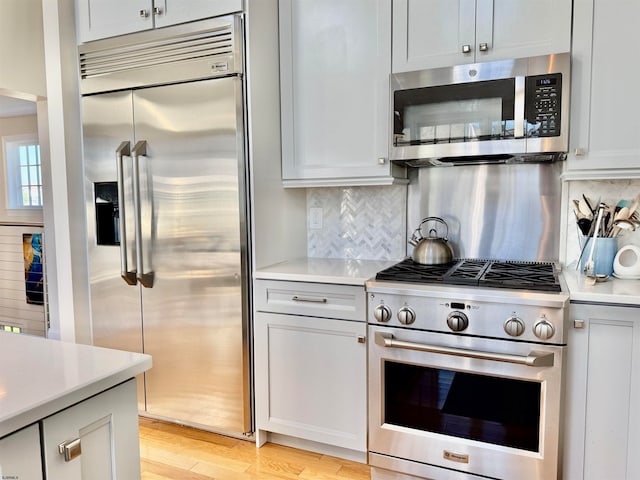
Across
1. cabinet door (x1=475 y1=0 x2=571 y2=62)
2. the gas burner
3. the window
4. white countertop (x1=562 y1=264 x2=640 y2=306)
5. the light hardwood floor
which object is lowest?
the light hardwood floor

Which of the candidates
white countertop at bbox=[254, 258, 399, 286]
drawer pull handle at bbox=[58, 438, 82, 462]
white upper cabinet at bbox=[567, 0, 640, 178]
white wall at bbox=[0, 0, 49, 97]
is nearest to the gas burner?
white countertop at bbox=[254, 258, 399, 286]

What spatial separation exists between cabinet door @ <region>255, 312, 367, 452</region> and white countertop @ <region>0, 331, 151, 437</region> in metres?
1.10

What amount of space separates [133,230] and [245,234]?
667 mm

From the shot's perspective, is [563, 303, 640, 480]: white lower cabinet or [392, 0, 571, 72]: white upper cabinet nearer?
[563, 303, 640, 480]: white lower cabinet

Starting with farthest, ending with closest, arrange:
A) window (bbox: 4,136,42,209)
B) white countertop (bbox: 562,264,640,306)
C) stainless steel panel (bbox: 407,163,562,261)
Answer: window (bbox: 4,136,42,209) < stainless steel panel (bbox: 407,163,562,261) < white countertop (bbox: 562,264,640,306)

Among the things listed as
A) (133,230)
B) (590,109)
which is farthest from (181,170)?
(590,109)

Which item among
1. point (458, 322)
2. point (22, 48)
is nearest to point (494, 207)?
point (458, 322)

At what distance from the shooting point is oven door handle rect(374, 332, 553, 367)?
1663mm

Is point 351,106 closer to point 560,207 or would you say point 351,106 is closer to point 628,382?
point 560,207

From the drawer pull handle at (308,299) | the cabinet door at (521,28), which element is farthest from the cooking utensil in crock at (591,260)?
the drawer pull handle at (308,299)

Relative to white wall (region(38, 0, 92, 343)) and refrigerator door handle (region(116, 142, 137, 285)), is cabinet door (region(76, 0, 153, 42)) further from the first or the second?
refrigerator door handle (region(116, 142, 137, 285))

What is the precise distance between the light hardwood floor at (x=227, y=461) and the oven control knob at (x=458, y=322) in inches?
33.6

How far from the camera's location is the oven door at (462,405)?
170 centimetres

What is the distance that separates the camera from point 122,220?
240 cm
